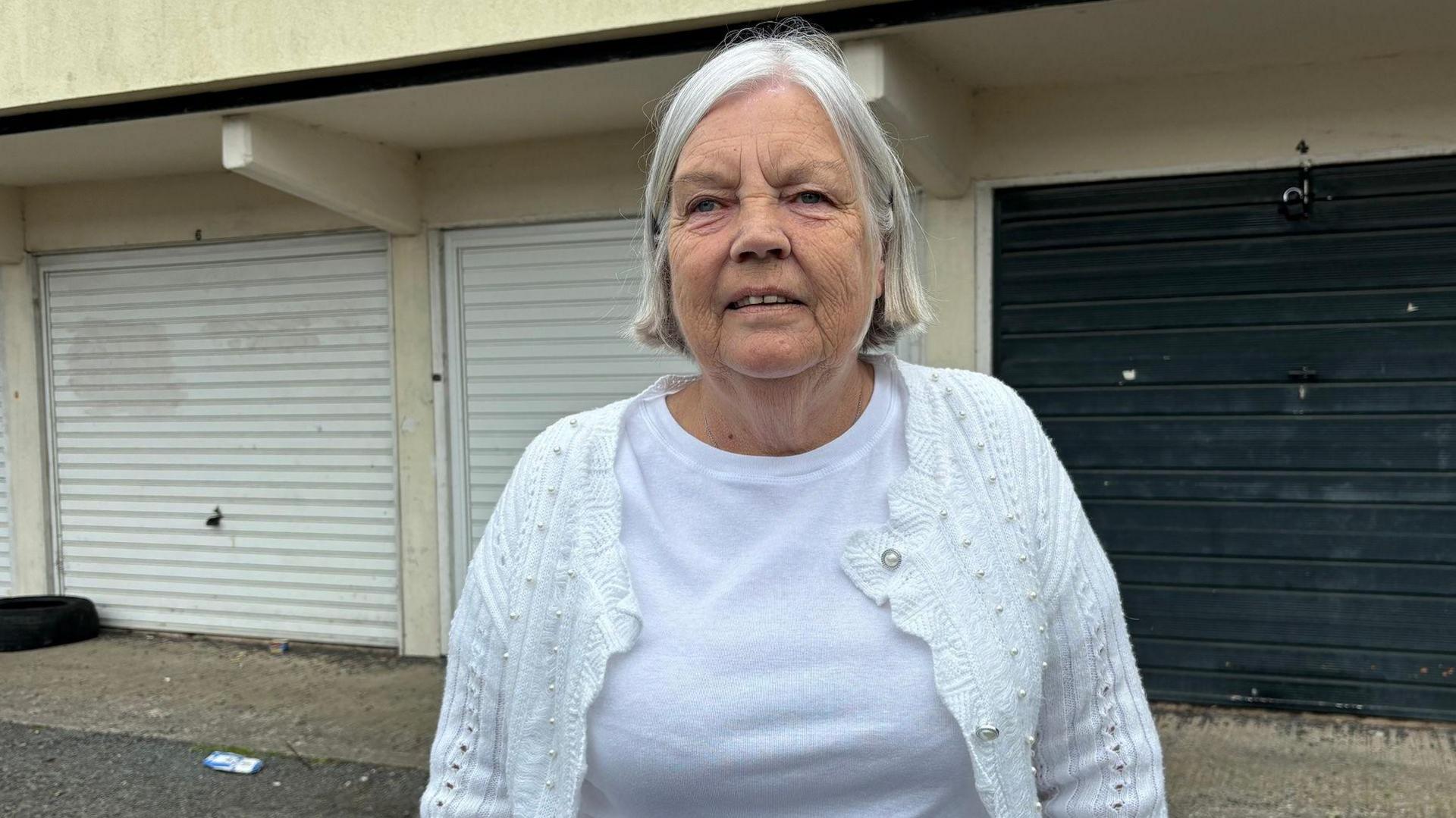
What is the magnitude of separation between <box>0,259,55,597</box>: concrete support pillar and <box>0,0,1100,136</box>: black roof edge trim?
2.21m

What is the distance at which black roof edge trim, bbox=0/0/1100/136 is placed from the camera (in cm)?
452

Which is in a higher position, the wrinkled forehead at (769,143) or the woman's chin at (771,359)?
the wrinkled forehead at (769,143)

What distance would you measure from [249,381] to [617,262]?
293 centimetres

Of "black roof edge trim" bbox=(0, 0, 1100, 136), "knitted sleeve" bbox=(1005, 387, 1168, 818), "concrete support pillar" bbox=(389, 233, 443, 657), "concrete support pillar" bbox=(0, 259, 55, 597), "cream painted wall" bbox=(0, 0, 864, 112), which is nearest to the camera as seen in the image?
"knitted sleeve" bbox=(1005, 387, 1168, 818)

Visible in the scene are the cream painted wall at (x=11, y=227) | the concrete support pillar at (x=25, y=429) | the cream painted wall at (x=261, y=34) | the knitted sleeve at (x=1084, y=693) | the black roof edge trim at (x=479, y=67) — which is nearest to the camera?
the knitted sleeve at (x=1084, y=693)

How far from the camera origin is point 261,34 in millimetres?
5543

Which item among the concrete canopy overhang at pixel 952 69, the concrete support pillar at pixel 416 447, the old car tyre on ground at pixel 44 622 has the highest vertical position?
the concrete canopy overhang at pixel 952 69

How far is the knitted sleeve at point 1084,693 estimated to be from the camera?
59.2 inches

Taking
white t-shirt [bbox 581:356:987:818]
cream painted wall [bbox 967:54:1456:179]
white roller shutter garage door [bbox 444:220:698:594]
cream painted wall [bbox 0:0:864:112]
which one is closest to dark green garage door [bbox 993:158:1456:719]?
cream painted wall [bbox 967:54:1456:179]

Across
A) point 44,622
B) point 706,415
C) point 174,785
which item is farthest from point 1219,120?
point 44,622

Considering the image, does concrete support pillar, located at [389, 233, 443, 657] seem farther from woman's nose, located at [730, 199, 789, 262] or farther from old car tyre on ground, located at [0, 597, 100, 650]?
woman's nose, located at [730, 199, 789, 262]

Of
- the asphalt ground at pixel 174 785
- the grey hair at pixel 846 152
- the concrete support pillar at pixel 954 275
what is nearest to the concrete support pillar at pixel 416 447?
the asphalt ground at pixel 174 785

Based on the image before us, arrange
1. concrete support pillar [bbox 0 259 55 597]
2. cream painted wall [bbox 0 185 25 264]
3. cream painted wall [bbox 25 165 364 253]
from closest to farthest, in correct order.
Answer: cream painted wall [bbox 25 165 364 253] < cream painted wall [bbox 0 185 25 264] < concrete support pillar [bbox 0 259 55 597]

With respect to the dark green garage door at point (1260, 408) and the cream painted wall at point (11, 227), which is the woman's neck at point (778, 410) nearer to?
the dark green garage door at point (1260, 408)
